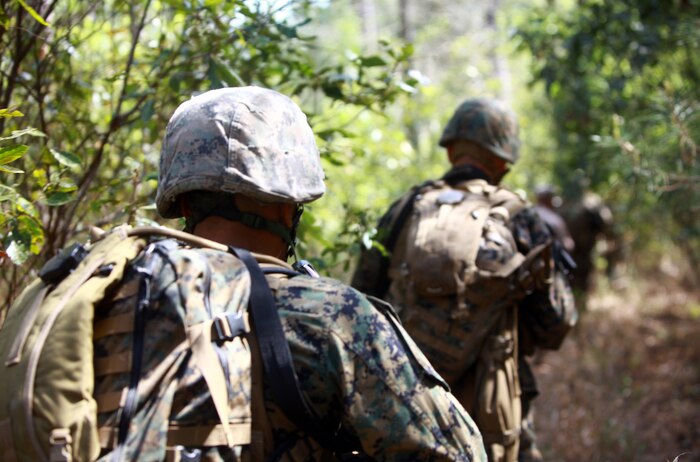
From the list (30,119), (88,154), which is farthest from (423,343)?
(30,119)

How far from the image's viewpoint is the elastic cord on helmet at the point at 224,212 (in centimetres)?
194

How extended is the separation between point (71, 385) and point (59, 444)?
10 centimetres

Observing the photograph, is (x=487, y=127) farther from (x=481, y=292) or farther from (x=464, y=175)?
(x=481, y=292)

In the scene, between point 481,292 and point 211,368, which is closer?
point 211,368

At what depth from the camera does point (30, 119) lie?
3.67 metres

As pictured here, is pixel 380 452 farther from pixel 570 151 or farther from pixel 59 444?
pixel 570 151

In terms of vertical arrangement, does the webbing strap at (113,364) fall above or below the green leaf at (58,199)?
below

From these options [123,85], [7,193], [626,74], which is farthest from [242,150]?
[626,74]

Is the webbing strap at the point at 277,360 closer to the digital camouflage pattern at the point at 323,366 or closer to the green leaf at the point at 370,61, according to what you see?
the digital camouflage pattern at the point at 323,366

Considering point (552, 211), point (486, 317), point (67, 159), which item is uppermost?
point (67, 159)

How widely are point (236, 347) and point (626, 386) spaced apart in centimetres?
654

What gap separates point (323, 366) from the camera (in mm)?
1736

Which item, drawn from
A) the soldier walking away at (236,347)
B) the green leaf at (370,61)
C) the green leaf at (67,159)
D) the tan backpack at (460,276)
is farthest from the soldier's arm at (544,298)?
the soldier walking away at (236,347)

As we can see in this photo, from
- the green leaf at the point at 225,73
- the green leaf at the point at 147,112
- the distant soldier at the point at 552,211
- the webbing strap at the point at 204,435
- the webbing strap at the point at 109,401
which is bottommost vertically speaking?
the distant soldier at the point at 552,211
